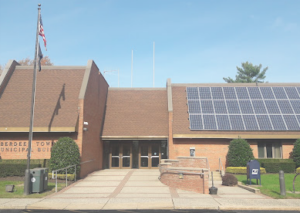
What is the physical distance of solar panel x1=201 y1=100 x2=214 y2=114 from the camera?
23.9 m

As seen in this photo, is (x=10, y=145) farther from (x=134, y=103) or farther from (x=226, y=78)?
(x=226, y=78)

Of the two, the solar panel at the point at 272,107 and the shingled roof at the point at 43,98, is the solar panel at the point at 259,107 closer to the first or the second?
the solar panel at the point at 272,107

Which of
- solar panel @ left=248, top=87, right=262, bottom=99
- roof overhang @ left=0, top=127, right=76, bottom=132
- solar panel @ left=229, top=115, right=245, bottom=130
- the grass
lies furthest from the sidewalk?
solar panel @ left=248, top=87, right=262, bottom=99

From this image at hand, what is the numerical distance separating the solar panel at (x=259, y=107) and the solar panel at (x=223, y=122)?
114 inches

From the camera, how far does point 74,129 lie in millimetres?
17953

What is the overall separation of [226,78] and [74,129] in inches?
1845

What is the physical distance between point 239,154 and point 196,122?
4.44 meters

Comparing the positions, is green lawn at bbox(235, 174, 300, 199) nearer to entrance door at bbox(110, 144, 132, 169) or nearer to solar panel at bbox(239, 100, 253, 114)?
solar panel at bbox(239, 100, 253, 114)

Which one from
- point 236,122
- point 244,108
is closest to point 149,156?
point 236,122

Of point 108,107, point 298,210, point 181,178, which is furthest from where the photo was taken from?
point 108,107

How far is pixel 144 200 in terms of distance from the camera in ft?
37.4

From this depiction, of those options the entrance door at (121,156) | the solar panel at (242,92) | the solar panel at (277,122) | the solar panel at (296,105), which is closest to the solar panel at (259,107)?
the solar panel at (277,122)

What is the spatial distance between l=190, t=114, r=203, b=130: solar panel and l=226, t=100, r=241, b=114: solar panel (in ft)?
9.32

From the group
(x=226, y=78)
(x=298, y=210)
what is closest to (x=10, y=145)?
(x=298, y=210)
